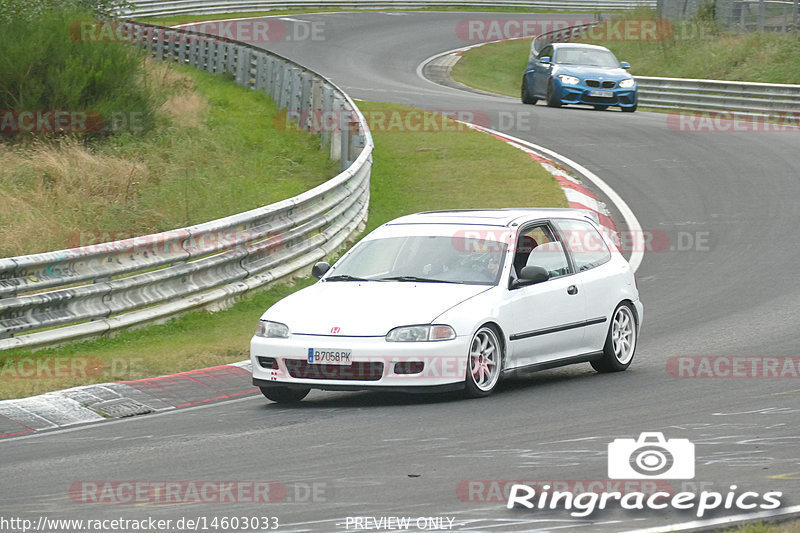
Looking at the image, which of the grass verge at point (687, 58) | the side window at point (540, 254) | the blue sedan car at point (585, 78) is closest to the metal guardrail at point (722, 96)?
the blue sedan car at point (585, 78)

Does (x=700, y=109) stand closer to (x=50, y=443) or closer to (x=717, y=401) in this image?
(x=717, y=401)

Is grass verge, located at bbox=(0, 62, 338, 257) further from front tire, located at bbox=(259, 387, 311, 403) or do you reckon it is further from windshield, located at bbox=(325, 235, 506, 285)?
front tire, located at bbox=(259, 387, 311, 403)

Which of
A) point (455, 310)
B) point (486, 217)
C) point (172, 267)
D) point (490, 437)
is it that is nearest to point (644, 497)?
point (490, 437)

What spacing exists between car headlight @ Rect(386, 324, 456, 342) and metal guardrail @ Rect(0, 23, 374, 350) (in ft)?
12.4

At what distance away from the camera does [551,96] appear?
30953mm

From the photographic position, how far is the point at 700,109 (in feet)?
107

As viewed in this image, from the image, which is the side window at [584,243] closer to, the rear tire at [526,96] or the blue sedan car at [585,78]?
the blue sedan car at [585,78]

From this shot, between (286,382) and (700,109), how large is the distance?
80.7 ft

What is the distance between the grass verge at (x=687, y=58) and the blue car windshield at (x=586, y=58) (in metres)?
7.10

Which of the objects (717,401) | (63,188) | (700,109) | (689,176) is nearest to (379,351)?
(717,401)

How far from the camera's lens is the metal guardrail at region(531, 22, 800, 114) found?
31.2 metres

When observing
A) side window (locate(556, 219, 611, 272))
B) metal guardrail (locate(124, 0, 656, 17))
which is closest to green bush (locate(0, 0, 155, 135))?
side window (locate(556, 219, 611, 272))

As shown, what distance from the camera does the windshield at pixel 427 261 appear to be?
10633mm

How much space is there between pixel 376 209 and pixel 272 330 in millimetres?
9934
